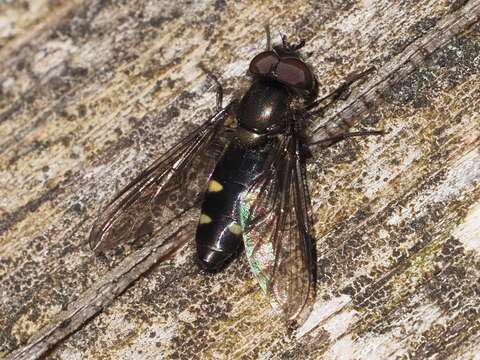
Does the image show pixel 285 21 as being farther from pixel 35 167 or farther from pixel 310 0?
pixel 35 167

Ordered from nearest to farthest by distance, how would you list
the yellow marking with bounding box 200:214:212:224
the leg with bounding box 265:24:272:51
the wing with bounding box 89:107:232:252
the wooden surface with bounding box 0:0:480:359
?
1. the wooden surface with bounding box 0:0:480:359
2. the yellow marking with bounding box 200:214:212:224
3. the wing with bounding box 89:107:232:252
4. the leg with bounding box 265:24:272:51

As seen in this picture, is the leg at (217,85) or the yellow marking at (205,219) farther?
the leg at (217,85)

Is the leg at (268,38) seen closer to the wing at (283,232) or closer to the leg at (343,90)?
the leg at (343,90)

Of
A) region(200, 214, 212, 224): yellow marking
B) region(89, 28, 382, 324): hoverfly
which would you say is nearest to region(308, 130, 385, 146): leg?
region(89, 28, 382, 324): hoverfly

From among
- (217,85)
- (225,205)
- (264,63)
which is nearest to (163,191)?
(225,205)

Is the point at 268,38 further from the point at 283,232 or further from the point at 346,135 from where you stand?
the point at 283,232

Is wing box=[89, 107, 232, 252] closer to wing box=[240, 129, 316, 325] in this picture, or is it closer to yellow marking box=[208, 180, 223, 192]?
yellow marking box=[208, 180, 223, 192]

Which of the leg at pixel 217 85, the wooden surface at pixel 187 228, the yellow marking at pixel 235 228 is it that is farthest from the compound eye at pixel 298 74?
the yellow marking at pixel 235 228
